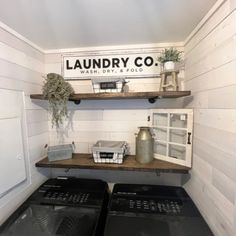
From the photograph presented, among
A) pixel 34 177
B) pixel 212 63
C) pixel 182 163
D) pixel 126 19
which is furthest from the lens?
pixel 34 177

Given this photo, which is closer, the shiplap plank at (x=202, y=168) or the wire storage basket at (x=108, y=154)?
the shiplap plank at (x=202, y=168)

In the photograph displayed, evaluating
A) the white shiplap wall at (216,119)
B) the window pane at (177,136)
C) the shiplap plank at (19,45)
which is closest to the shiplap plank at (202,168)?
the white shiplap wall at (216,119)

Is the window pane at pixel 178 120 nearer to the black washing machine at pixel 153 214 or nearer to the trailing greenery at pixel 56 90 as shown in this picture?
the black washing machine at pixel 153 214

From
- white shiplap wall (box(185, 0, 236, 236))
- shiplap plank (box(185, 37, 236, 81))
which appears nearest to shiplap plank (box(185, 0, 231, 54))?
white shiplap wall (box(185, 0, 236, 236))

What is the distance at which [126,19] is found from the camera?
3.41 feet

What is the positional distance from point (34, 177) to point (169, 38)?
1.49 metres

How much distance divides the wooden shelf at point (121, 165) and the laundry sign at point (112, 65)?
70cm

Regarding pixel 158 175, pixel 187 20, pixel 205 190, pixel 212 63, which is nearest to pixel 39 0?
pixel 187 20

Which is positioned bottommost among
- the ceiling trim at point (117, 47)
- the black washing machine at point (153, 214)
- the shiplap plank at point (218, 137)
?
the black washing machine at point (153, 214)

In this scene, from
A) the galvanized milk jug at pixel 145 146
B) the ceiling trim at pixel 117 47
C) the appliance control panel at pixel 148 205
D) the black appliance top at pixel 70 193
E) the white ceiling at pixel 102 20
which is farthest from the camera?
the ceiling trim at pixel 117 47

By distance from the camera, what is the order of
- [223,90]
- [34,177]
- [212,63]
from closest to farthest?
1. [223,90]
2. [212,63]
3. [34,177]

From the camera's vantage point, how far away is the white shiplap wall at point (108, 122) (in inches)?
58.2

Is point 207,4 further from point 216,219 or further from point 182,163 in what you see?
point 216,219

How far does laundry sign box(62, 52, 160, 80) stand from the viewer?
4.72ft
